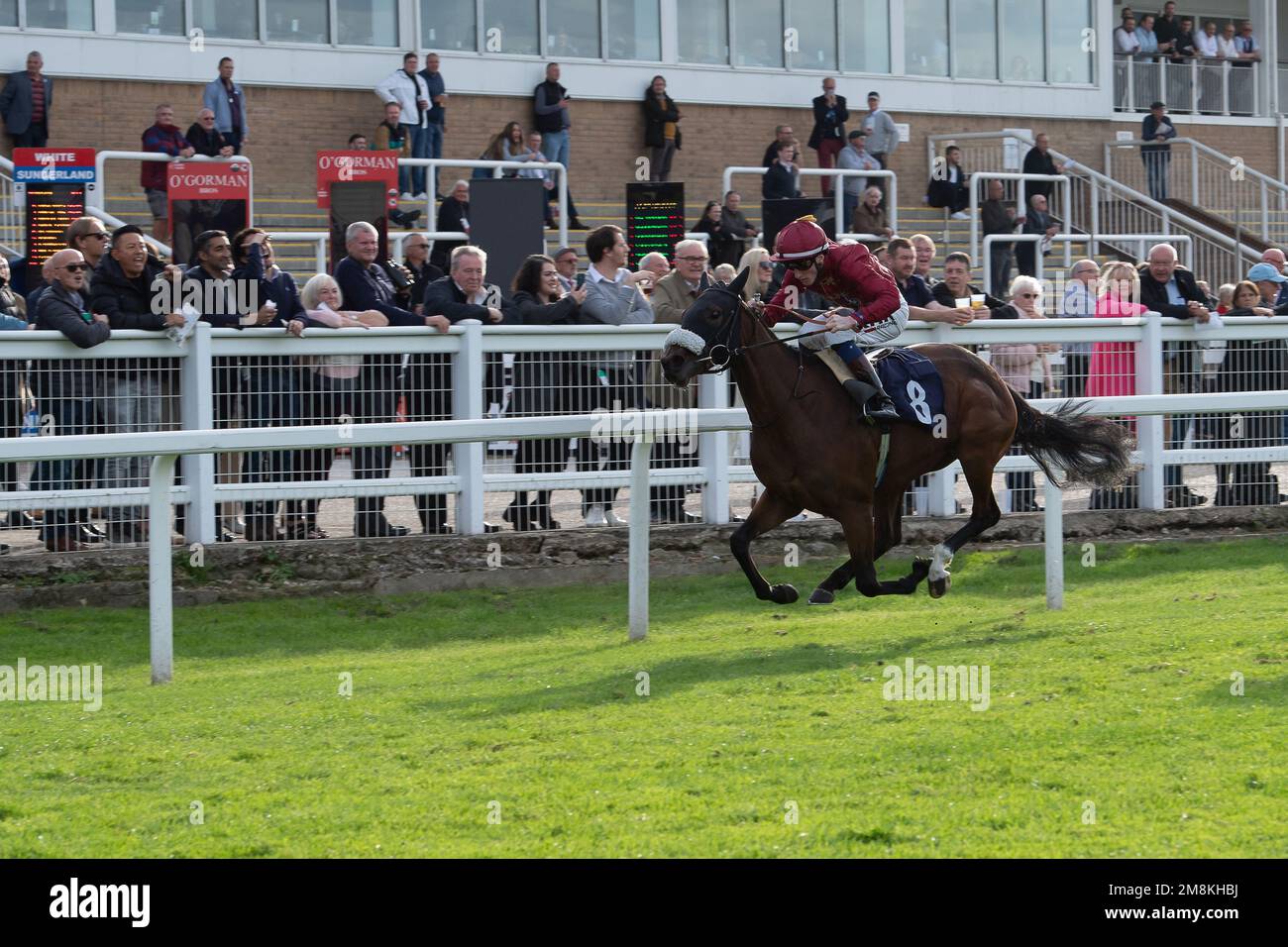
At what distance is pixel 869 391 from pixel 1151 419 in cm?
449

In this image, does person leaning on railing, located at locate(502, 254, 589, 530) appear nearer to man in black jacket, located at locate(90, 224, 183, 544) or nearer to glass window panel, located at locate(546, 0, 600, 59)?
man in black jacket, located at locate(90, 224, 183, 544)

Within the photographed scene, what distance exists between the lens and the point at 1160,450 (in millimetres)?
12758

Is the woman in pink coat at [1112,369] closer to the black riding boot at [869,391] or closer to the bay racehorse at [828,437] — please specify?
the bay racehorse at [828,437]

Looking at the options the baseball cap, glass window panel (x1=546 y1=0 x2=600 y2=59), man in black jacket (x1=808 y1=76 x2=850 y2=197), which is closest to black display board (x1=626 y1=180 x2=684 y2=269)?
the baseball cap

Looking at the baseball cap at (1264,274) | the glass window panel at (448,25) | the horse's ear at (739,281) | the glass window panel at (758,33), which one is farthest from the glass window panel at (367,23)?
the horse's ear at (739,281)

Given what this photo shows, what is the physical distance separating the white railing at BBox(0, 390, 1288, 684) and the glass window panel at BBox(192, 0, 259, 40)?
40.4ft

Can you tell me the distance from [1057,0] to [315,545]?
2093 cm

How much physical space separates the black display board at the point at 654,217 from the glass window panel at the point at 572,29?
926 cm

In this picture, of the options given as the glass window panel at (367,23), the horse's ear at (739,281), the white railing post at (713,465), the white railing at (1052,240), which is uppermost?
the glass window panel at (367,23)

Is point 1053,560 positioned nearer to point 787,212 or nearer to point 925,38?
point 787,212

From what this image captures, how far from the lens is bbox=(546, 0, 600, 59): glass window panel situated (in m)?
23.9

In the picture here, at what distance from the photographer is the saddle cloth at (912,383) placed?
9164 mm

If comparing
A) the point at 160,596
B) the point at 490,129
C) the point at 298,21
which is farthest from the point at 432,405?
the point at 490,129
